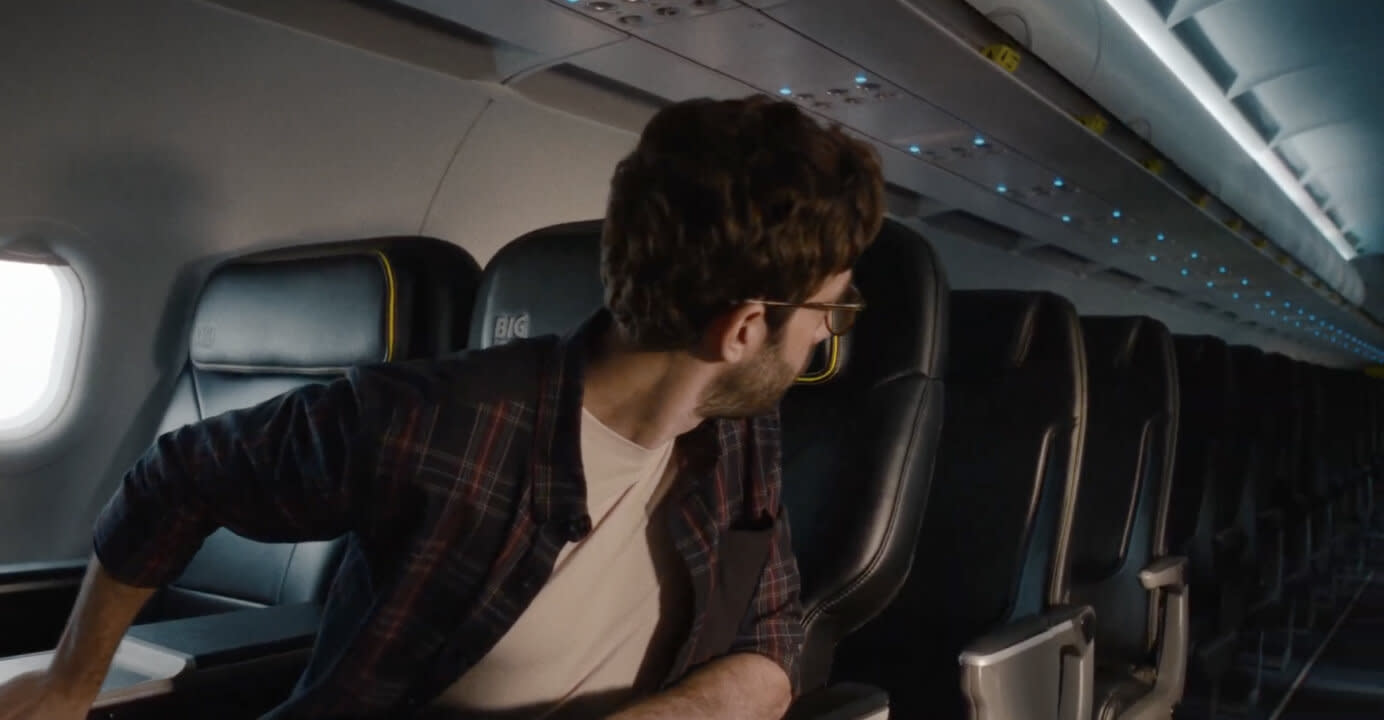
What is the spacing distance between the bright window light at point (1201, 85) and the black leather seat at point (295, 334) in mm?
3259

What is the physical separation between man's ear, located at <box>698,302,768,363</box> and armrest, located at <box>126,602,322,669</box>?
2.65ft

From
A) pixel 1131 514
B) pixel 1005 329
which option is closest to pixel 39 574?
pixel 1005 329

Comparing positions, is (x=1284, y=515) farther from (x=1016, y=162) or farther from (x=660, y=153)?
(x=660, y=153)

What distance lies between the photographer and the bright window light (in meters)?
4.57

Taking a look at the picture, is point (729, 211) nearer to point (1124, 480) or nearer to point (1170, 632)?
point (1124, 480)

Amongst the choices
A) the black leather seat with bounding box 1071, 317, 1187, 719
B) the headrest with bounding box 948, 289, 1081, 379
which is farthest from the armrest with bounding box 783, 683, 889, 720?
the black leather seat with bounding box 1071, 317, 1187, 719

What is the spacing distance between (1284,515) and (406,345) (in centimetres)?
409

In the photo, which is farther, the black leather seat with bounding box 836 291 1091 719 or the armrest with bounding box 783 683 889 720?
the black leather seat with bounding box 836 291 1091 719

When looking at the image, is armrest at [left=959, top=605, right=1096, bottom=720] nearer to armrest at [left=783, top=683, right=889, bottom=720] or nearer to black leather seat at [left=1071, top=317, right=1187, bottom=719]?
armrest at [left=783, top=683, right=889, bottom=720]

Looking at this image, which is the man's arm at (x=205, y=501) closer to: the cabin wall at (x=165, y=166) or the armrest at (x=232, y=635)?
the armrest at (x=232, y=635)

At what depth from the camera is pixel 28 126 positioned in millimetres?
2391

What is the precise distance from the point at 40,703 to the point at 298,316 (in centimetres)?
125

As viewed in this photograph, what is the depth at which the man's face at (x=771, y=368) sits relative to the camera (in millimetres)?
1284

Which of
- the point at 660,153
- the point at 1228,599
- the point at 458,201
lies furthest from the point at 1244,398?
the point at 660,153
